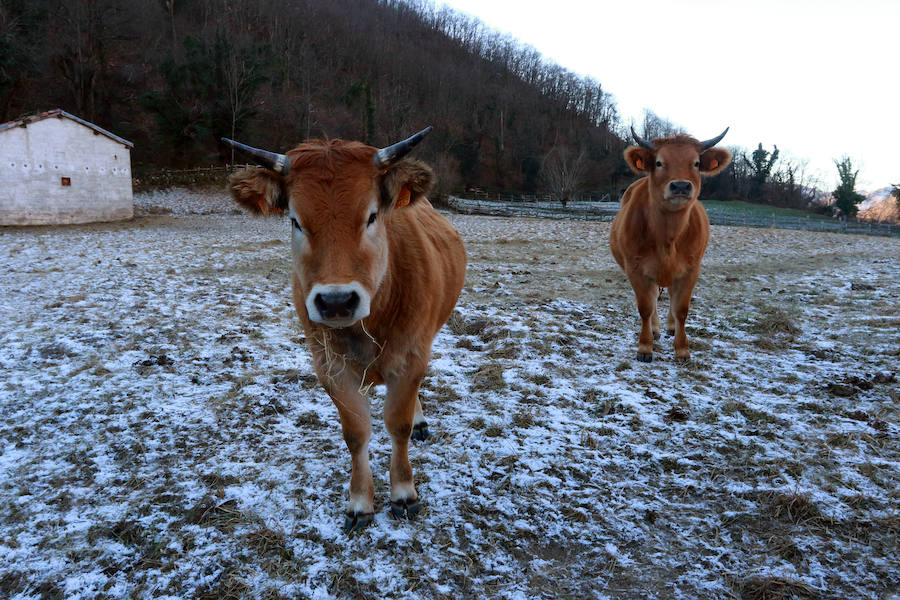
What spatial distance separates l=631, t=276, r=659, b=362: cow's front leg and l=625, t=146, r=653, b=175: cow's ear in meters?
1.41

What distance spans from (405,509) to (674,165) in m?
4.77

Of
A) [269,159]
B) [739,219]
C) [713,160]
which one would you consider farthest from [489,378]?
[739,219]

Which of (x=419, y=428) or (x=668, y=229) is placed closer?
(x=419, y=428)

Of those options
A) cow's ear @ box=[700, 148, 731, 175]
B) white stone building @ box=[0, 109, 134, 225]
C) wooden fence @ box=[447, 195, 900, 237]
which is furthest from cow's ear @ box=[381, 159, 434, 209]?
wooden fence @ box=[447, 195, 900, 237]

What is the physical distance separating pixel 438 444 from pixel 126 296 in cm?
626

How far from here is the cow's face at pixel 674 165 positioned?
5.16m

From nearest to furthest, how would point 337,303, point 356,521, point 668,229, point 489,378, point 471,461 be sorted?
point 337,303 < point 356,521 < point 471,461 < point 489,378 < point 668,229

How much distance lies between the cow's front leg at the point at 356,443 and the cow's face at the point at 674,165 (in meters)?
4.21

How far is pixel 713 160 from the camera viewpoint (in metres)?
5.88

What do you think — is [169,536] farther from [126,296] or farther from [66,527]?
[126,296]

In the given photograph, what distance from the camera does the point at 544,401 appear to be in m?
4.40

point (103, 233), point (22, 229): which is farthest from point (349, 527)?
point (22, 229)

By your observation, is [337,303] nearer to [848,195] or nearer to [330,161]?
[330,161]

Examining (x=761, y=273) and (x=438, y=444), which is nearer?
(x=438, y=444)
